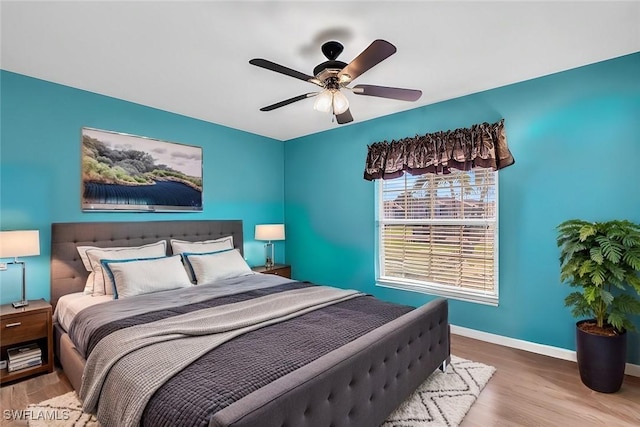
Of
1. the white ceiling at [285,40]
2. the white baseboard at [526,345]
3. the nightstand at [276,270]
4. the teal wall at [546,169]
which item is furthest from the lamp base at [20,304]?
→ the white baseboard at [526,345]

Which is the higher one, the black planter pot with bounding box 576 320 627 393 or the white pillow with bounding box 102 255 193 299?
the white pillow with bounding box 102 255 193 299

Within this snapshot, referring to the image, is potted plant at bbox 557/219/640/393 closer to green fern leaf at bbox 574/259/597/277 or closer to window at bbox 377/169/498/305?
green fern leaf at bbox 574/259/597/277

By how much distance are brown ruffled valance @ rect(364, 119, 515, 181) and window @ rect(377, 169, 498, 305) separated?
186mm

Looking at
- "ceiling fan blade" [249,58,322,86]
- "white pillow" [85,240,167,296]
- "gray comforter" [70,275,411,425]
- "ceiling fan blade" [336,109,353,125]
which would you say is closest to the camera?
"gray comforter" [70,275,411,425]

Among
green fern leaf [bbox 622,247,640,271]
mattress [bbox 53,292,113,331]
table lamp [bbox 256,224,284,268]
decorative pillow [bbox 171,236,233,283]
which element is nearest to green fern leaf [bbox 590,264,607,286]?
green fern leaf [bbox 622,247,640,271]

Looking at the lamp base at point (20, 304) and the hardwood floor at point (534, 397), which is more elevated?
the lamp base at point (20, 304)

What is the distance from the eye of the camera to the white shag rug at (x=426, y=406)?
1984 millimetres

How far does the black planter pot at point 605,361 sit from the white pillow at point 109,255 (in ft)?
12.6

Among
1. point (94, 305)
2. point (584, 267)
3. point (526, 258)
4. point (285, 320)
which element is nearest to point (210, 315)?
point (285, 320)

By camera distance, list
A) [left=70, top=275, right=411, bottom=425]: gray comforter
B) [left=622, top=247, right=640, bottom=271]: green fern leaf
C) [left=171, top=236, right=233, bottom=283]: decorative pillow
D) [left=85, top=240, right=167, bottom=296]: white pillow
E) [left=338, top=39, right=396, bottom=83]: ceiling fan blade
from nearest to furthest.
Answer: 1. [left=70, top=275, right=411, bottom=425]: gray comforter
2. [left=338, top=39, right=396, bottom=83]: ceiling fan blade
3. [left=622, top=247, right=640, bottom=271]: green fern leaf
4. [left=85, top=240, right=167, bottom=296]: white pillow
5. [left=171, top=236, right=233, bottom=283]: decorative pillow

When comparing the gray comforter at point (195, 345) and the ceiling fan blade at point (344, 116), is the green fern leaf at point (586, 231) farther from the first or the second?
the ceiling fan blade at point (344, 116)

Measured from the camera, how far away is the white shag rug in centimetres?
198

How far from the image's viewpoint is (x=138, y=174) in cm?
352

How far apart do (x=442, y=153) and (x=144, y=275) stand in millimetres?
3204
